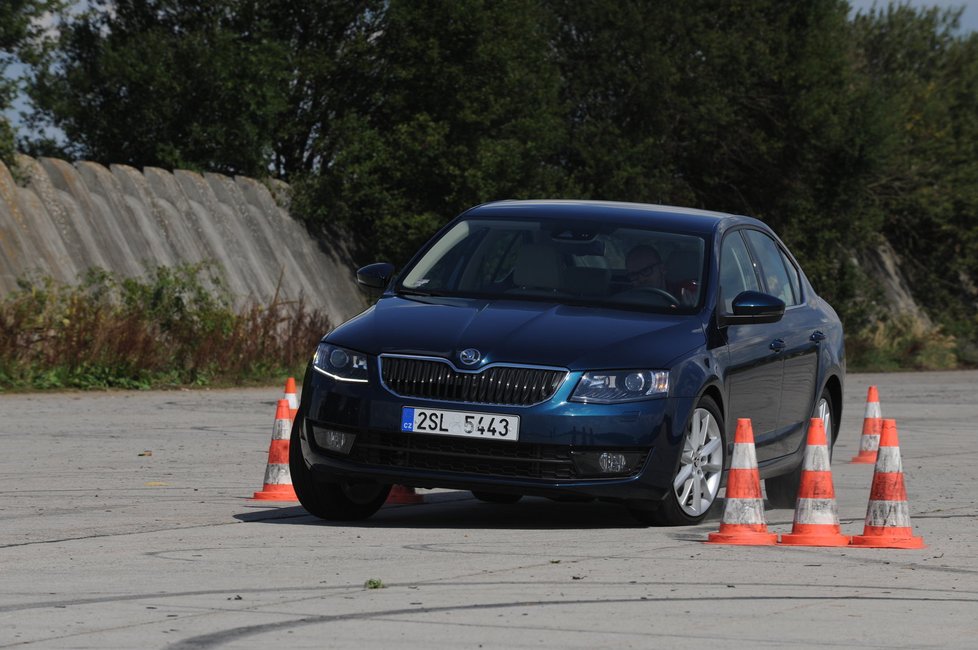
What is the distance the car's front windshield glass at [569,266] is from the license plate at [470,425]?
1099 millimetres

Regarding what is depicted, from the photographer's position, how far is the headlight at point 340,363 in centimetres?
905

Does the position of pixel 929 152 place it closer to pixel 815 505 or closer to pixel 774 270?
pixel 774 270

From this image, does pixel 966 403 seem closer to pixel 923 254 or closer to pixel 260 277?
pixel 260 277

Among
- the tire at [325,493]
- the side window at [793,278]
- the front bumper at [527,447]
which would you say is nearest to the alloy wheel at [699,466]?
the front bumper at [527,447]

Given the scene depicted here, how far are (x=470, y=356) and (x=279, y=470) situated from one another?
7.40 ft

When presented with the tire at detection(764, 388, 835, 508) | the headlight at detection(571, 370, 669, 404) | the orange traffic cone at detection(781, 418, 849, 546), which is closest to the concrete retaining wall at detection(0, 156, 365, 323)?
the tire at detection(764, 388, 835, 508)

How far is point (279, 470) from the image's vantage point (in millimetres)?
10648

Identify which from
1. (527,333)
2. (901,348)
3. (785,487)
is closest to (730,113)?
(901,348)

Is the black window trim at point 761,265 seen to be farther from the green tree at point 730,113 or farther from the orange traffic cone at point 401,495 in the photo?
the green tree at point 730,113

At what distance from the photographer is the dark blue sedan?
8797mm

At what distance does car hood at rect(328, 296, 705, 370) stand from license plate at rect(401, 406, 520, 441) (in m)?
0.25

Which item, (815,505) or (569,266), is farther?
(569,266)

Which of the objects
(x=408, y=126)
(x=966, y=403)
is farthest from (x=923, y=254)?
(x=966, y=403)

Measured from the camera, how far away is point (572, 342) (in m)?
8.92
